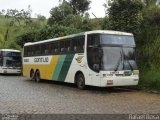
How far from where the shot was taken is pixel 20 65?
123 feet

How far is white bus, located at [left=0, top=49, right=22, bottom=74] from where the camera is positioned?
36844mm

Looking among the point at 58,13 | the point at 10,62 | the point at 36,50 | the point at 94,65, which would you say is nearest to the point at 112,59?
the point at 94,65

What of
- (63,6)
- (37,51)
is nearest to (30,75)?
(37,51)

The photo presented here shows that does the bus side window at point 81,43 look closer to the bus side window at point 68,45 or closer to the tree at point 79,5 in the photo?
the bus side window at point 68,45

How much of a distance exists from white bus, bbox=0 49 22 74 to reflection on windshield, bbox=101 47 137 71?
19.7m

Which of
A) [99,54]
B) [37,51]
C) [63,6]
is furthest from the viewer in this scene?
[63,6]

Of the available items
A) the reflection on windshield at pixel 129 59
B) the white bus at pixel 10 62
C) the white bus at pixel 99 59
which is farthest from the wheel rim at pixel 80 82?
the white bus at pixel 10 62

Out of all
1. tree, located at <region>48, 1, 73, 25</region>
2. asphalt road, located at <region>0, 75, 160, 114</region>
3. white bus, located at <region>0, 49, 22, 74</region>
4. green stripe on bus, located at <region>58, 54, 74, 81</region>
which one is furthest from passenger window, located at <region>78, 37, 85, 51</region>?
tree, located at <region>48, 1, 73, 25</region>

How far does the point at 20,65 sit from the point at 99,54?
65.9 ft

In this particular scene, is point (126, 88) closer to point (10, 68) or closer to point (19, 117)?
point (19, 117)

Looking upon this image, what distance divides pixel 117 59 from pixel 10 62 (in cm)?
2025

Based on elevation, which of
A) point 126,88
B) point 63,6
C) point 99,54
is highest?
point 63,6

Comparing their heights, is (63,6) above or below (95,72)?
above

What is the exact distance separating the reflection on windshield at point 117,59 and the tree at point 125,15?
5.92 metres
